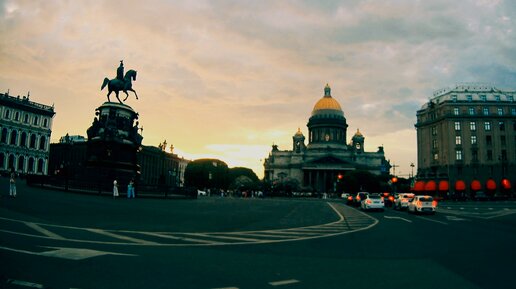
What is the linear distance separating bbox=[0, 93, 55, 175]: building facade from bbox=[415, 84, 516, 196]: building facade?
274 feet

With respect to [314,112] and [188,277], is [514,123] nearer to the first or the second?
[314,112]

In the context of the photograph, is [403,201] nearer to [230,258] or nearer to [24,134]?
[230,258]

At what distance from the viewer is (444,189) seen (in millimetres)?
74438

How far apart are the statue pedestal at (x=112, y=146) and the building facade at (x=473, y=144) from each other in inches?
2462

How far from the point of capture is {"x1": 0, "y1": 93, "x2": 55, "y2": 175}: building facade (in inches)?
3093

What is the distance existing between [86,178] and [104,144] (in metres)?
Result: 3.29

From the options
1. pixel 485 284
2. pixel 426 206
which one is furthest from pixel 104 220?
pixel 426 206

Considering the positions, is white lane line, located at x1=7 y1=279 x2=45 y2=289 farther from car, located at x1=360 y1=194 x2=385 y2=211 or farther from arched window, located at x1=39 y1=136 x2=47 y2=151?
arched window, located at x1=39 y1=136 x2=47 y2=151

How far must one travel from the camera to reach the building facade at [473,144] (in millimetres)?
74875

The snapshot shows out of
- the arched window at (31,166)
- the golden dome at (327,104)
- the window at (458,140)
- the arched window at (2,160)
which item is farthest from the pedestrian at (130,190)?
the golden dome at (327,104)

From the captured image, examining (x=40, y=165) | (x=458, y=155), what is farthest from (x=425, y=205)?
(x=40, y=165)

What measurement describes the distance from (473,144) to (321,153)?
211 ft

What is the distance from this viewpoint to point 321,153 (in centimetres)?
13825

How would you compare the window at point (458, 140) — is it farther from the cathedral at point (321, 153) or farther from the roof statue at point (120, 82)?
the roof statue at point (120, 82)
